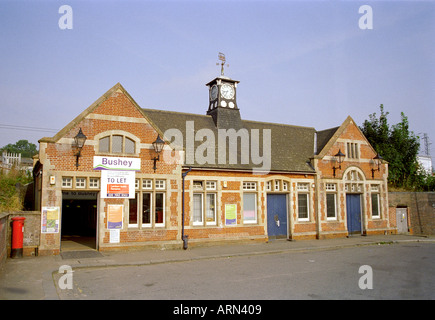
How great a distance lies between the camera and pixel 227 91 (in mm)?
23812

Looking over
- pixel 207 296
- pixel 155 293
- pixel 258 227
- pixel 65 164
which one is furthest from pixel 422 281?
pixel 65 164

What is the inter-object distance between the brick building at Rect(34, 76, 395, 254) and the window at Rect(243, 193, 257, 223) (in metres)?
0.05

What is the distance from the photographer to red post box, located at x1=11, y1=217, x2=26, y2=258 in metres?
13.6

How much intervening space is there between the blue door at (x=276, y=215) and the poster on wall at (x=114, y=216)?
26.8 ft

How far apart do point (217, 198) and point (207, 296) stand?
1013 centimetres

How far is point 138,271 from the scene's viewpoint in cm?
1176

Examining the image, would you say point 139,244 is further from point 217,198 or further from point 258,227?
point 258,227

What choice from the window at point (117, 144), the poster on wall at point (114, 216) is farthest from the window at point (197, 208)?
the window at point (117, 144)

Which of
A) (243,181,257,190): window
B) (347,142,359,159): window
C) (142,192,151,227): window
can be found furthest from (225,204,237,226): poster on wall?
(347,142,359,159): window

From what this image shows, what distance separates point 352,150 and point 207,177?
1048cm

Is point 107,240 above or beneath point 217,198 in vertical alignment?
beneath

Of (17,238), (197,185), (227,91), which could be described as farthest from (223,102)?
(17,238)

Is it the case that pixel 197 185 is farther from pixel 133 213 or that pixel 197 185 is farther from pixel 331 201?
pixel 331 201

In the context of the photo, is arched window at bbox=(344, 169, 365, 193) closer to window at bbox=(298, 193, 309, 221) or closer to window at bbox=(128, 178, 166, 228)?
window at bbox=(298, 193, 309, 221)
